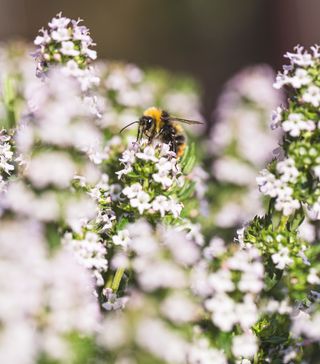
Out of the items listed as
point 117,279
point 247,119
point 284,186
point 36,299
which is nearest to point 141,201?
point 117,279

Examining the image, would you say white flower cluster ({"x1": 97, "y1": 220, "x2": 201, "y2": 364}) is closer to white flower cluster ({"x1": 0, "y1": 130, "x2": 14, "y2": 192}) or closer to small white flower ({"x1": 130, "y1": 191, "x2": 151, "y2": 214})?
small white flower ({"x1": 130, "y1": 191, "x2": 151, "y2": 214})

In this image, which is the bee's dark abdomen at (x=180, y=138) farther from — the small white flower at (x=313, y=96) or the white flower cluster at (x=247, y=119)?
the small white flower at (x=313, y=96)

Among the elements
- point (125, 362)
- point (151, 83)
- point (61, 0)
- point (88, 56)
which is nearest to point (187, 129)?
point (151, 83)

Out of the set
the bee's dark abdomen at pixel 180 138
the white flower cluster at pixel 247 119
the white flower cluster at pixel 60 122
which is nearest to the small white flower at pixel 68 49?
the white flower cluster at pixel 60 122

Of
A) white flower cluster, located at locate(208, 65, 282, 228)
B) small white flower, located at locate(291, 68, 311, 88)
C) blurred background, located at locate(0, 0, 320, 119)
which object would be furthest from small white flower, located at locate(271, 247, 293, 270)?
blurred background, located at locate(0, 0, 320, 119)

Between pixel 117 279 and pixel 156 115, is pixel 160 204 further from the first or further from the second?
pixel 156 115
